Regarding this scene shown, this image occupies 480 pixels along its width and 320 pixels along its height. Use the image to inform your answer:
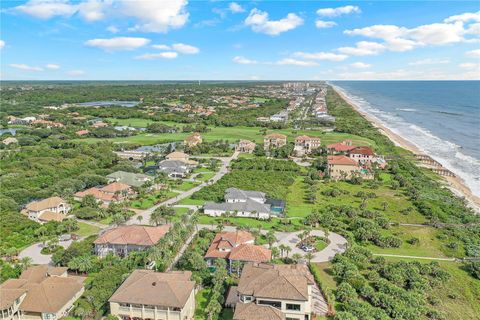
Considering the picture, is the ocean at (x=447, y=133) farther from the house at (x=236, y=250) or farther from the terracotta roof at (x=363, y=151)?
the house at (x=236, y=250)

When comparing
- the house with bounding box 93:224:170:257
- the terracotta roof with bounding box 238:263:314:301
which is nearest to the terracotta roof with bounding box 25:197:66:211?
the house with bounding box 93:224:170:257

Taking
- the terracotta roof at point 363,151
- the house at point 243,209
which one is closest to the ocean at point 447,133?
the terracotta roof at point 363,151

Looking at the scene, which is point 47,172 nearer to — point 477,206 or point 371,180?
point 371,180

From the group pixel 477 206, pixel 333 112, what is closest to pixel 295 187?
pixel 477 206

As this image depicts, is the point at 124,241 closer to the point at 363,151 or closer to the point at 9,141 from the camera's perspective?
the point at 363,151

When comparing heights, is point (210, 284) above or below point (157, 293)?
below

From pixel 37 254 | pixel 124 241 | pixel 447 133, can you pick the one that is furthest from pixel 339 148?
pixel 37 254
